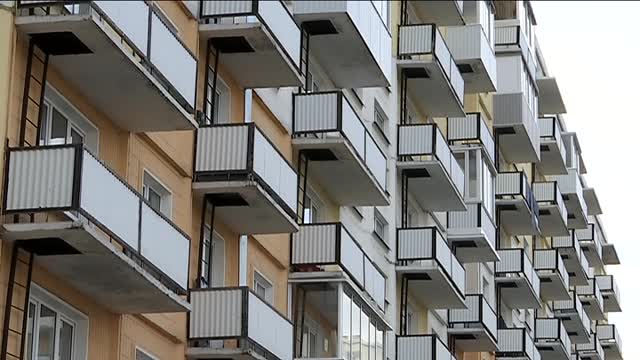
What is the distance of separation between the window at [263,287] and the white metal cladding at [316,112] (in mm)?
3179

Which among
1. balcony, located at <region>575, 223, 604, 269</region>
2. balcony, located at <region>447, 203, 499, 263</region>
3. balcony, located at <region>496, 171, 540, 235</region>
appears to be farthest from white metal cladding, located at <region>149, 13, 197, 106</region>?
balcony, located at <region>575, 223, 604, 269</region>

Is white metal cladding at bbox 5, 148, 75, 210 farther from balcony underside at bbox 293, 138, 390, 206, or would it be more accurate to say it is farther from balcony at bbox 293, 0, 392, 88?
balcony at bbox 293, 0, 392, 88

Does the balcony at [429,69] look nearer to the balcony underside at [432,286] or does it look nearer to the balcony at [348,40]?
the balcony underside at [432,286]

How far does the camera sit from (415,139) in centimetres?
4031

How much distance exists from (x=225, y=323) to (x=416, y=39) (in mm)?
17347

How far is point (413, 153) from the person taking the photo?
40219mm

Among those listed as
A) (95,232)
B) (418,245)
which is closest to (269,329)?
(95,232)

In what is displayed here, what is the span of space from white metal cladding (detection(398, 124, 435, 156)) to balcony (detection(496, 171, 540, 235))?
44.0ft

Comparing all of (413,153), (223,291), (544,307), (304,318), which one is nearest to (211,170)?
(223,291)

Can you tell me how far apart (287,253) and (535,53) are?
117 ft

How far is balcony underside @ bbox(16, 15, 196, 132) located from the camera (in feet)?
66.6

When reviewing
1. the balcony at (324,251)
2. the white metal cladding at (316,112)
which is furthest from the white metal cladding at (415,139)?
the white metal cladding at (316,112)

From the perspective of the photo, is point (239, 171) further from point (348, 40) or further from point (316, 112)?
point (348, 40)

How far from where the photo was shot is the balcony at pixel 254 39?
26.4 meters
